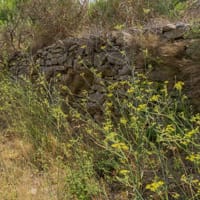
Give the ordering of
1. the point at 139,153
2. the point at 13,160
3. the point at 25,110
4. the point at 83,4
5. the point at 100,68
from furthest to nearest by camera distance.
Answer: the point at 83,4 → the point at 25,110 → the point at 100,68 → the point at 13,160 → the point at 139,153

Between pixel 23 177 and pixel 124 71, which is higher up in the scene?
pixel 124 71

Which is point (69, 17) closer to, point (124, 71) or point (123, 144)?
point (124, 71)

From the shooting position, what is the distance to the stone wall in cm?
356

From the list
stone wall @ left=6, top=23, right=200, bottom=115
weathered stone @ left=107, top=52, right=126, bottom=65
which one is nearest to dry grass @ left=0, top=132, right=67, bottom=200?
stone wall @ left=6, top=23, right=200, bottom=115

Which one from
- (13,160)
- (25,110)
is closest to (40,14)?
(25,110)

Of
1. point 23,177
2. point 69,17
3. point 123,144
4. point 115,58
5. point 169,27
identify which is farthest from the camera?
point 69,17

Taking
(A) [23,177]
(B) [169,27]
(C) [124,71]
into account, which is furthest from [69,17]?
(A) [23,177]

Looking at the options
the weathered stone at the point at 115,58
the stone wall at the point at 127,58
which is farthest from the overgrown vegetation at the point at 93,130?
the weathered stone at the point at 115,58

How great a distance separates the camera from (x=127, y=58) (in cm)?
378

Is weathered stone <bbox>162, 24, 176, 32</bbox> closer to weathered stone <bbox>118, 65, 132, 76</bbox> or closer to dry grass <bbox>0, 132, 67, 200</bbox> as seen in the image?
weathered stone <bbox>118, 65, 132, 76</bbox>

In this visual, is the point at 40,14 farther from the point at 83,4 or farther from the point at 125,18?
the point at 125,18

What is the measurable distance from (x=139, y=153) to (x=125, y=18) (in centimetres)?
320

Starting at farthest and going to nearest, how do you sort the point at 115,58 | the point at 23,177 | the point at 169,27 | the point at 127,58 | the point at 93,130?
the point at 115,58
the point at 93,130
the point at 169,27
the point at 127,58
the point at 23,177

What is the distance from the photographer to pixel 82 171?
316 cm
